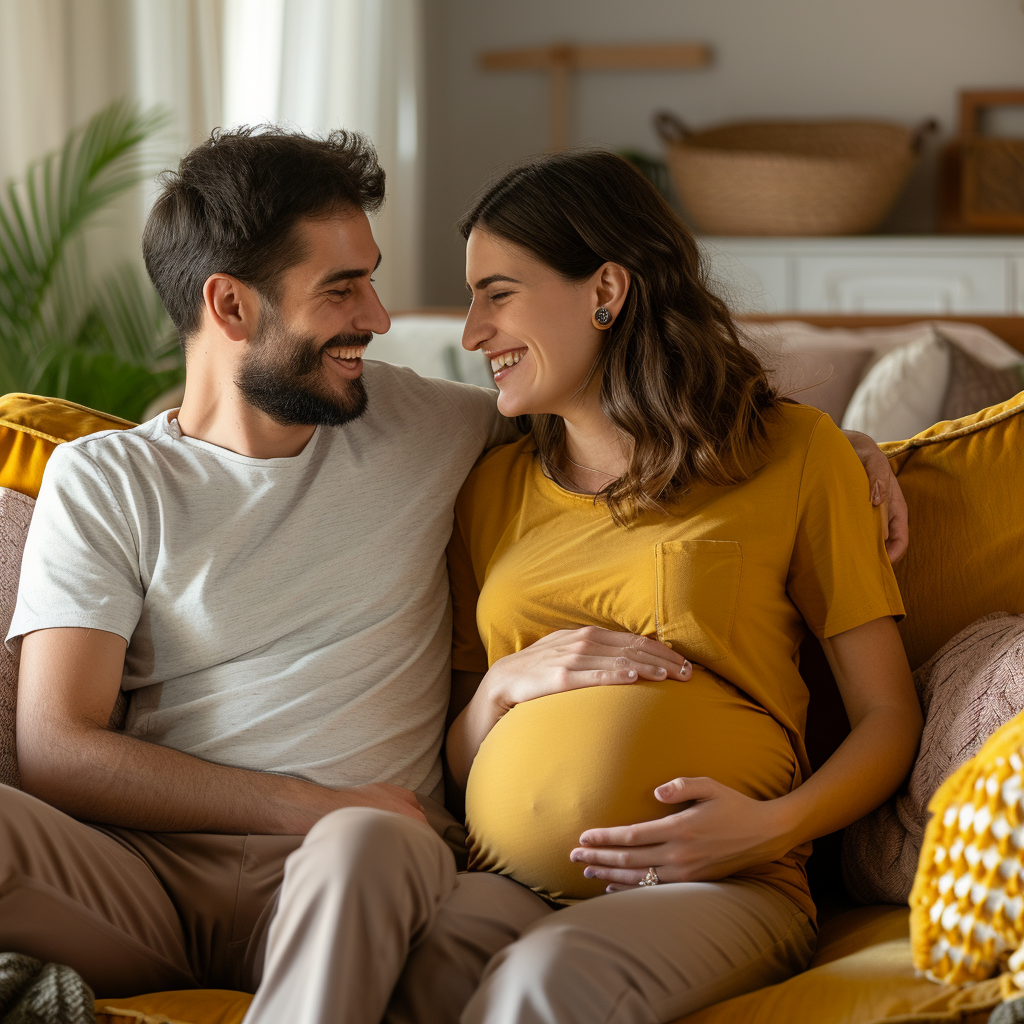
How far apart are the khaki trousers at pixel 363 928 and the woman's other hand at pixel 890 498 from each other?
1.41 feet

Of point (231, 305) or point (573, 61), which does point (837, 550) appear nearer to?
point (231, 305)

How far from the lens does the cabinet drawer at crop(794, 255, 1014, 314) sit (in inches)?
170

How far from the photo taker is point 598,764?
1.19 m

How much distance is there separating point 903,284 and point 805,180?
0.58 m

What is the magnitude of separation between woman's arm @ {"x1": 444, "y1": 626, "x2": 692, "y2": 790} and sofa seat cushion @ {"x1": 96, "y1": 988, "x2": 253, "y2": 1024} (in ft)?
1.31

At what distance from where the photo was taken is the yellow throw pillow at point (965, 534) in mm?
1366

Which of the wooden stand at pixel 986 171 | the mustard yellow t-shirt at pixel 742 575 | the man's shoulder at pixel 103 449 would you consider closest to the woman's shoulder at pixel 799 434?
the mustard yellow t-shirt at pixel 742 575

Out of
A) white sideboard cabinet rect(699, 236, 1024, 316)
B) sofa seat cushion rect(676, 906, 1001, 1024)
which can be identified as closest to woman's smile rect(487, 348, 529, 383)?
sofa seat cushion rect(676, 906, 1001, 1024)

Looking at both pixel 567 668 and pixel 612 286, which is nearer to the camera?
pixel 567 668

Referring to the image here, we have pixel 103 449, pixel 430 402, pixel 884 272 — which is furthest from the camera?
pixel 884 272

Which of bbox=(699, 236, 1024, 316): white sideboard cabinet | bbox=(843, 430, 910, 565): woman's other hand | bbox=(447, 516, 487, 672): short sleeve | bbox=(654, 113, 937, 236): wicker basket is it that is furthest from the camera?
bbox=(699, 236, 1024, 316): white sideboard cabinet

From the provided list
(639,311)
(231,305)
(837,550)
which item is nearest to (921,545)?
(837,550)

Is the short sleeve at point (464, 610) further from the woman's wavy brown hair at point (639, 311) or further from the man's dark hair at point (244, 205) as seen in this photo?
the man's dark hair at point (244, 205)

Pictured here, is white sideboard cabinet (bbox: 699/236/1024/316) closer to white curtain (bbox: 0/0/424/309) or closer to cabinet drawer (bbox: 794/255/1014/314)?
cabinet drawer (bbox: 794/255/1014/314)
